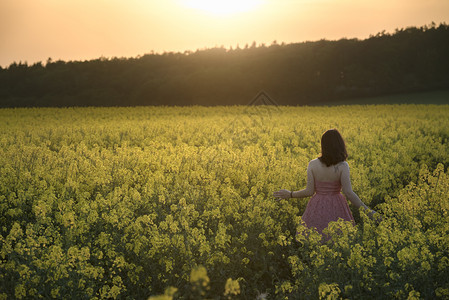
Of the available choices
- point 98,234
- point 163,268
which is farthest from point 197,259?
point 98,234

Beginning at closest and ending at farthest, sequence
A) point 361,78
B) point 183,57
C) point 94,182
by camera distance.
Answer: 1. point 94,182
2. point 361,78
3. point 183,57

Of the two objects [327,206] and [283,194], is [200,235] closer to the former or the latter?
[283,194]

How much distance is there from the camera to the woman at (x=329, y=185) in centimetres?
603

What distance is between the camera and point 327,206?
6.27 meters

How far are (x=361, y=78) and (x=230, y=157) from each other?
158 feet

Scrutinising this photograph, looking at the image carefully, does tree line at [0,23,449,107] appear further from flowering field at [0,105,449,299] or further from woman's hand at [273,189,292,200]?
woman's hand at [273,189,292,200]

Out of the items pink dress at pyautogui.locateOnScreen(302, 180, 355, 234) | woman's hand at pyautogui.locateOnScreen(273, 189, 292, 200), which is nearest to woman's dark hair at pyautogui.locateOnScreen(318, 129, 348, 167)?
pink dress at pyautogui.locateOnScreen(302, 180, 355, 234)

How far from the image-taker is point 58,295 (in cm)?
467

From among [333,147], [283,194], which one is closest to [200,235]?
[283,194]

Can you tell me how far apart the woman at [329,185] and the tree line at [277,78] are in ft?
154

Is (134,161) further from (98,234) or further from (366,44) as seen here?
(366,44)

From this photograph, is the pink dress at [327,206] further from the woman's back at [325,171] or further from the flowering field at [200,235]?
the flowering field at [200,235]

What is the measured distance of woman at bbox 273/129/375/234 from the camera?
603cm

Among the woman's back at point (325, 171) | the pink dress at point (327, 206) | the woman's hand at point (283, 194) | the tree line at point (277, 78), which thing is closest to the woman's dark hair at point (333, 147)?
the woman's back at point (325, 171)
